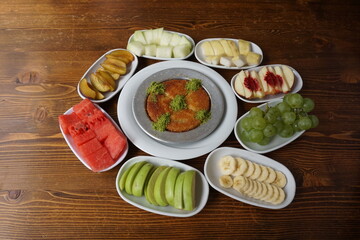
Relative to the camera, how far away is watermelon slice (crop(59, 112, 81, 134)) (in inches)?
66.9

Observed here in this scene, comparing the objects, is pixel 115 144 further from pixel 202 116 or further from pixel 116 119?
pixel 202 116

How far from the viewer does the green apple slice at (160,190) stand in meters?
1.50

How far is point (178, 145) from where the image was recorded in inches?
69.1

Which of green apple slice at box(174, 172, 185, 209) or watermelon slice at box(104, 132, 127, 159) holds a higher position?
watermelon slice at box(104, 132, 127, 159)

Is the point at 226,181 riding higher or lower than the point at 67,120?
lower

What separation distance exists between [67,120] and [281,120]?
135 centimetres

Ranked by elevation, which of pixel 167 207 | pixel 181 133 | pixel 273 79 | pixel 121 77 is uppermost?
pixel 273 79

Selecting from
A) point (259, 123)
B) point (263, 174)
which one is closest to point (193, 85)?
point (259, 123)

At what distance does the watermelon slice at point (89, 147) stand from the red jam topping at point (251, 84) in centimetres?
108

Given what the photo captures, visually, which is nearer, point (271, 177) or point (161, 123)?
point (271, 177)

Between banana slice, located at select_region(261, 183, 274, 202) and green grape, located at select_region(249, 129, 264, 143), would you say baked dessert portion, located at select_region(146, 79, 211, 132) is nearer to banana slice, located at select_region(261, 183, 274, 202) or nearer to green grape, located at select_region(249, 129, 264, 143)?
green grape, located at select_region(249, 129, 264, 143)

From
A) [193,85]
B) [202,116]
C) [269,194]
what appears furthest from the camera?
[193,85]

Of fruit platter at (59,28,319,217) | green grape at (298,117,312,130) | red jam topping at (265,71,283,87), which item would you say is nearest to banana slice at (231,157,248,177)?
fruit platter at (59,28,319,217)

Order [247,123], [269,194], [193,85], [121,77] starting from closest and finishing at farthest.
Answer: [269,194] < [247,123] < [193,85] < [121,77]
